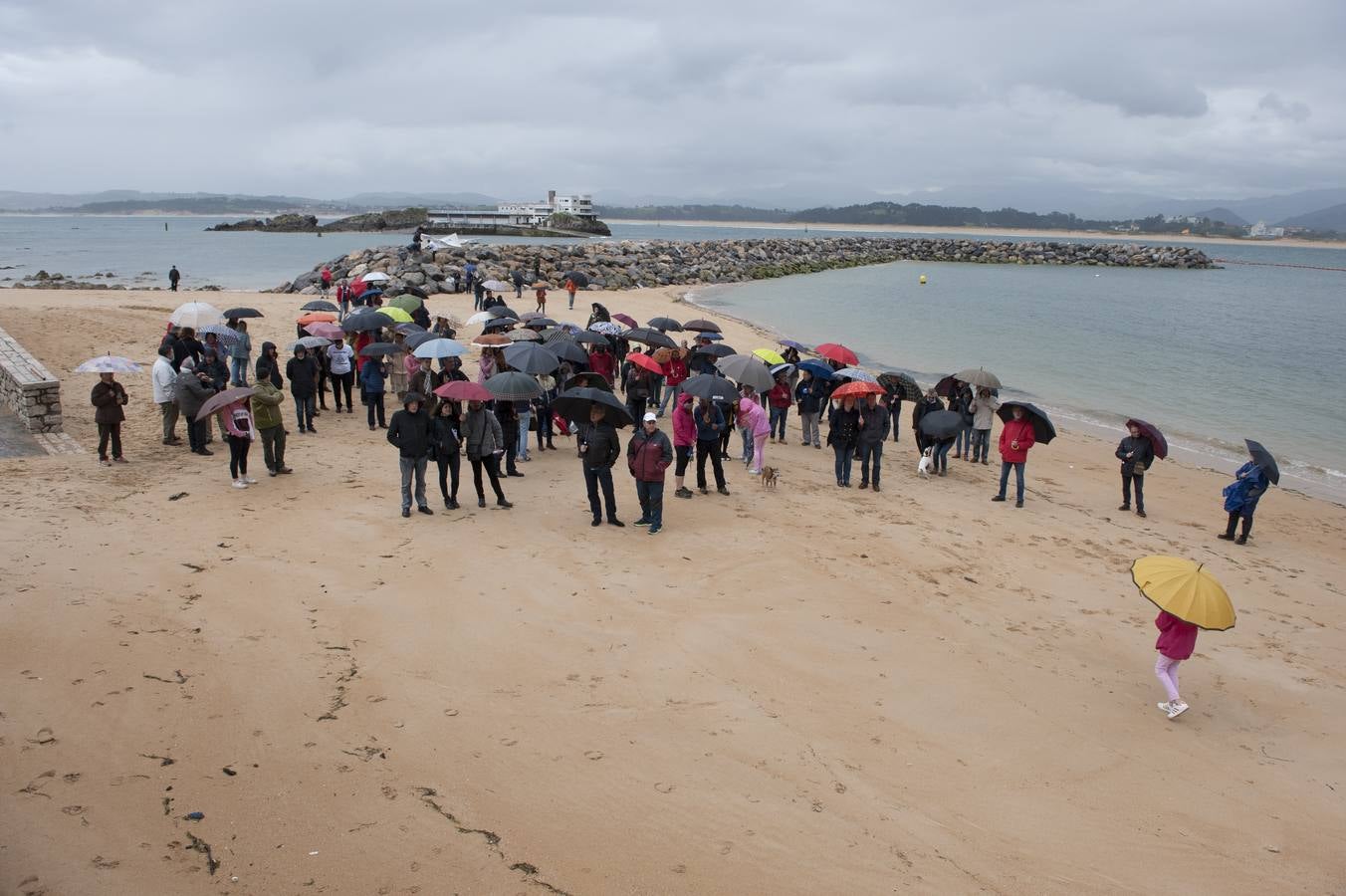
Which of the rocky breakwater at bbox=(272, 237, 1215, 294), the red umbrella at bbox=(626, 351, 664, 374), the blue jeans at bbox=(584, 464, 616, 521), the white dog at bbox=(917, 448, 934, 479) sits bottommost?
the white dog at bbox=(917, 448, 934, 479)

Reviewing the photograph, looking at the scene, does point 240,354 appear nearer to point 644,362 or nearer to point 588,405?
point 644,362

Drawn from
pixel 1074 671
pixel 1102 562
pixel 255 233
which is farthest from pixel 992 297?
pixel 255 233

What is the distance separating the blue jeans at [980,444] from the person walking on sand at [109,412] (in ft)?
42.3

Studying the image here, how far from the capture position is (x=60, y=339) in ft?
63.6

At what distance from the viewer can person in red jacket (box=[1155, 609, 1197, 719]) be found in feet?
21.7

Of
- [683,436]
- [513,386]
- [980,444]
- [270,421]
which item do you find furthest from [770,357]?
[270,421]

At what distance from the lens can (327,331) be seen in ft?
50.0

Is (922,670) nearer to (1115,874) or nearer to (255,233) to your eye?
(1115,874)

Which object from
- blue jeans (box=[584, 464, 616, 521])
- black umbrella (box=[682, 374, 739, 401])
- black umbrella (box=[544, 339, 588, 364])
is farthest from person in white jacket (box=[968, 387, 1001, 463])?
blue jeans (box=[584, 464, 616, 521])

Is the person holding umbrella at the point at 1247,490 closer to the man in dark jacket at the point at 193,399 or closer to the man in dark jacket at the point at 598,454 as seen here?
the man in dark jacket at the point at 598,454

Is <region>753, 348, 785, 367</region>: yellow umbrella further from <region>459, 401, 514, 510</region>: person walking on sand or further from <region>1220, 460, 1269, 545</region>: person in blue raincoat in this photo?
<region>1220, 460, 1269, 545</region>: person in blue raincoat

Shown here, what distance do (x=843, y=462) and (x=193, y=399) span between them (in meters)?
9.13

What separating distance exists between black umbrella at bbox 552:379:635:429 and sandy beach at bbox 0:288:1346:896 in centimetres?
125

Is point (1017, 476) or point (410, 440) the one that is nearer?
point (410, 440)
